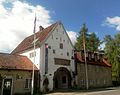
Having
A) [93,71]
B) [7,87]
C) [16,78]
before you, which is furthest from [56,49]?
[93,71]

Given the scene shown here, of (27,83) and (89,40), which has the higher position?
(89,40)

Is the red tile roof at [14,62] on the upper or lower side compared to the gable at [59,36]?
lower

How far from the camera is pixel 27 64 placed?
113 feet

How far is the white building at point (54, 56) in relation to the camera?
35.0m

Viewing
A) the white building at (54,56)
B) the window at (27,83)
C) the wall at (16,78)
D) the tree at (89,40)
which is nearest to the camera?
the wall at (16,78)

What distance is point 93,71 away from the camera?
154ft

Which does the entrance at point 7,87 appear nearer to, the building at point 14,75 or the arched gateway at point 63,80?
the building at point 14,75

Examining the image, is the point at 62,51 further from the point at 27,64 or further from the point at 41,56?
the point at 27,64

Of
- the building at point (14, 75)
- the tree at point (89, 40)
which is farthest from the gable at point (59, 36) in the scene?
the tree at point (89, 40)

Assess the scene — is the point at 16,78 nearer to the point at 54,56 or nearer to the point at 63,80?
the point at 54,56

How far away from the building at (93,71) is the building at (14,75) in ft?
39.6

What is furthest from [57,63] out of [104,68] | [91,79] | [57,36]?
[104,68]

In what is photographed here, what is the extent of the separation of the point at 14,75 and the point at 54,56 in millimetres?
8815

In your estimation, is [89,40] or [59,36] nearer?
[59,36]
